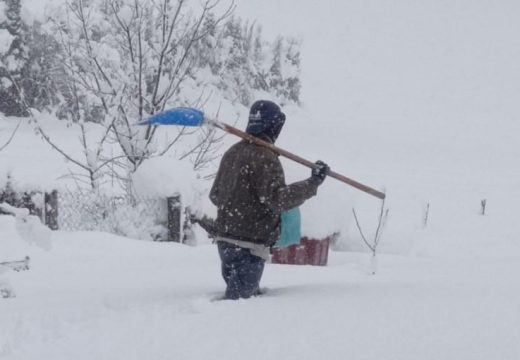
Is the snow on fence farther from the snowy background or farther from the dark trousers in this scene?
the dark trousers

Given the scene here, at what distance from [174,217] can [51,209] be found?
5.58ft

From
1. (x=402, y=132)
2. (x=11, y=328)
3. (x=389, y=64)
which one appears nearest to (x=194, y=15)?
(x=11, y=328)

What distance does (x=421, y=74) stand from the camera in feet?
195

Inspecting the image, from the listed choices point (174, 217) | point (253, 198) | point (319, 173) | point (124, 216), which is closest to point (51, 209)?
point (124, 216)

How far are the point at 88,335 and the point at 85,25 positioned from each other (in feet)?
24.7

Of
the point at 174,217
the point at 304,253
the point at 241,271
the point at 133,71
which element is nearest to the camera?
the point at 241,271

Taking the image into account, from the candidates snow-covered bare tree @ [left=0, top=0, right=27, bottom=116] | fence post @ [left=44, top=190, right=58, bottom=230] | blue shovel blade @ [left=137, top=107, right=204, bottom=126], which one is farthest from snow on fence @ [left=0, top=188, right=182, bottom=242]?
snow-covered bare tree @ [left=0, top=0, right=27, bottom=116]

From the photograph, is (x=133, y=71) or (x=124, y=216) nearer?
(x=124, y=216)

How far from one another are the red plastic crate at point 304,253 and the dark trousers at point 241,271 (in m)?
3.09

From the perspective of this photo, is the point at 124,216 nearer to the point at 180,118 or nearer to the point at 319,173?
the point at 180,118

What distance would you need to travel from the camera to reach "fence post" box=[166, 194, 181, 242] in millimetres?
8016

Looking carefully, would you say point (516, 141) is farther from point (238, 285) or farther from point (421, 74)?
point (238, 285)

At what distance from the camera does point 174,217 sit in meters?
8.06

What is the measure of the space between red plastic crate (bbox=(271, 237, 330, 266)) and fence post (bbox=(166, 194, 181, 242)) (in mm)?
2148
